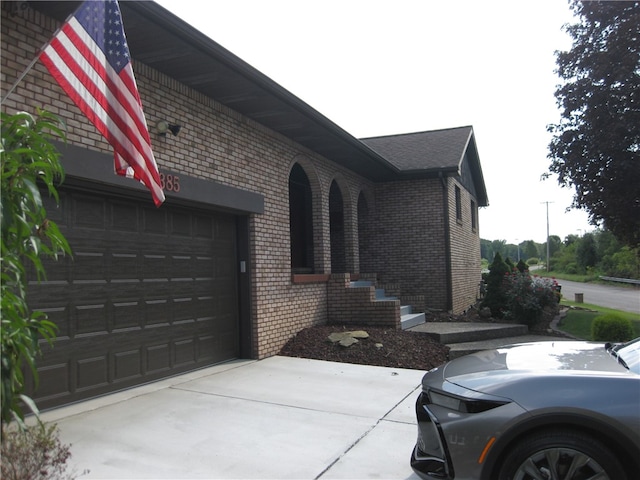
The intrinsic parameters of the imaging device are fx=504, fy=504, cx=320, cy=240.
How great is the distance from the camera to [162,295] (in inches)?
263

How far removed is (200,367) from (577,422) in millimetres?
5618

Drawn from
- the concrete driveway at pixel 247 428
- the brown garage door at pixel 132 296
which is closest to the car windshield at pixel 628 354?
the concrete driveway at pixel 247 428

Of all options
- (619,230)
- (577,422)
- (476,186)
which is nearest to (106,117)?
(577,422)

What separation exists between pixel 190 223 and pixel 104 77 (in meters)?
3.66

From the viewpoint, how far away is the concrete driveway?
12.9 ft

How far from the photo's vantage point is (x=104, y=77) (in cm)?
377

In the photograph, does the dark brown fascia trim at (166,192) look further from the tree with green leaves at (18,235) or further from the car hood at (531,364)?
the car hood at (531,364)

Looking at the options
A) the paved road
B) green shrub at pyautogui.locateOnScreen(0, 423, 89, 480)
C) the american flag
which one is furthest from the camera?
the paved road

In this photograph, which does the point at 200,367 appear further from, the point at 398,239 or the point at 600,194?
the point at 600,194

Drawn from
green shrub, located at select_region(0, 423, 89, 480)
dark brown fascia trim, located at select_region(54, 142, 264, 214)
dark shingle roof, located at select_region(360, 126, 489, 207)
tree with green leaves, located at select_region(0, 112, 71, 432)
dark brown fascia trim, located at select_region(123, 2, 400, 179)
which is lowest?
green shrub, located at select_region(0, 423, 89, 480)

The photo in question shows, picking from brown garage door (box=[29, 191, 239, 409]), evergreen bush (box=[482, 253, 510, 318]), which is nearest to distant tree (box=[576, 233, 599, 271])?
evergreen bush (box=[482, 253, 510, 318])

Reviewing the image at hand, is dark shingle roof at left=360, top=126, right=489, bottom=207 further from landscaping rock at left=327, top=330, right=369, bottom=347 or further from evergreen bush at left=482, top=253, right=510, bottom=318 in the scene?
landscaping rock at left=327, top=330, right=369, bottom=347

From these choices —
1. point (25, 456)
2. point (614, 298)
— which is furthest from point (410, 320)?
point (614, 298)

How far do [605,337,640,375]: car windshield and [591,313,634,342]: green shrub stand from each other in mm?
7105
